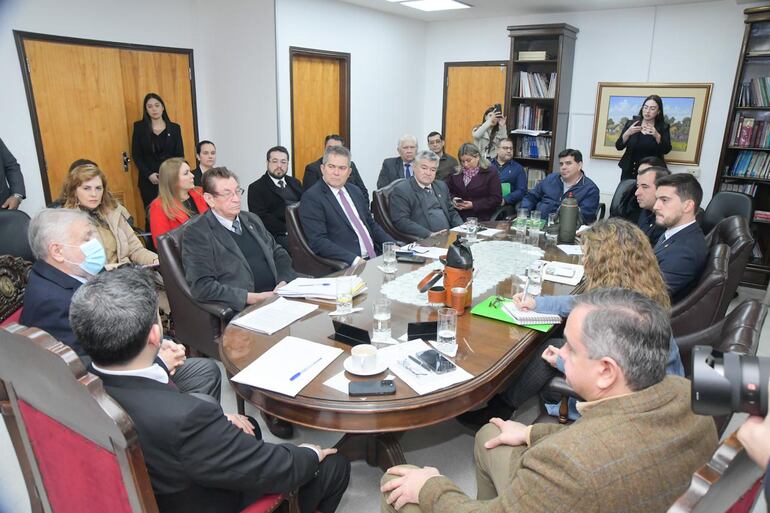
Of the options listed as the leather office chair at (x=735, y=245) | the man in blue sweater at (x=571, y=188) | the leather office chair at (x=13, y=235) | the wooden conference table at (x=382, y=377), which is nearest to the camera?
the wooden conference table at (x=382, y=377)

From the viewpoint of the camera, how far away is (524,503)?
44.9 inches

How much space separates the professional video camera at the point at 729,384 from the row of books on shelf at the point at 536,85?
228 inches

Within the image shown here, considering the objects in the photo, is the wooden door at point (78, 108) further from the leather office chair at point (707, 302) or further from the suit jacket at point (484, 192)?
the leather office chair at point (707, 302)

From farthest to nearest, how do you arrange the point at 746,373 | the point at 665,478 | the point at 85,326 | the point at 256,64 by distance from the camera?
the point at 256,64
the point at 85,326
the point at 665,478
the point at 746,373

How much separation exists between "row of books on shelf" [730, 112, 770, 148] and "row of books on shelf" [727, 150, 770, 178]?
Result: 11cm

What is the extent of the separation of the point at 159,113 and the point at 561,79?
174 inches

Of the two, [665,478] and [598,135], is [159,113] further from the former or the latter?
[665,478]

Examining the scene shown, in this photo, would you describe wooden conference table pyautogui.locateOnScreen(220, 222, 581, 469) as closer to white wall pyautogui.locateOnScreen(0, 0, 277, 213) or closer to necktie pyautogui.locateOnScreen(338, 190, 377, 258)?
necktie pyautogui.locateOnScreen(338, 190, 377, 258)

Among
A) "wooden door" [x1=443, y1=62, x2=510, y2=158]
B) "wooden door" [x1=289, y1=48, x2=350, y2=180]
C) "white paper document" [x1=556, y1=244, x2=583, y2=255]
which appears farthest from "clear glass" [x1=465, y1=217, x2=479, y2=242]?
"wooden door" [x1=443, y1=62, x2=510, y2=158]

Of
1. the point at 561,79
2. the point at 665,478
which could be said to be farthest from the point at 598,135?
the point at 665,478

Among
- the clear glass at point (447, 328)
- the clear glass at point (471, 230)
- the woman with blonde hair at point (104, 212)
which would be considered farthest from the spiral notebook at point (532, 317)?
the woman with blonde hair at point (104, 212)

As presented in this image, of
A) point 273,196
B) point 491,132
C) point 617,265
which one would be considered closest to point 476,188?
point 491,132

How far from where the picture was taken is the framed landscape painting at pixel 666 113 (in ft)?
18.3

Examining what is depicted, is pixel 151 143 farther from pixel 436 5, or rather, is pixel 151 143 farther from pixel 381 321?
pixel 381 321
